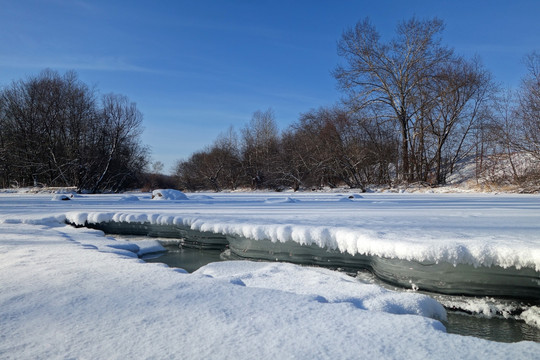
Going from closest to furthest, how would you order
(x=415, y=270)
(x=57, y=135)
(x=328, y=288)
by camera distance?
1. (x=328, y=288)
2. (x=415, y=270)
3. (x=57, y=135)

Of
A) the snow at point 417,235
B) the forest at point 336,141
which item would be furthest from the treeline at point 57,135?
the snow at point 417,235

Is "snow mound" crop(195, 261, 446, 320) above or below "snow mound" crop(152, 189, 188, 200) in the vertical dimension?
below

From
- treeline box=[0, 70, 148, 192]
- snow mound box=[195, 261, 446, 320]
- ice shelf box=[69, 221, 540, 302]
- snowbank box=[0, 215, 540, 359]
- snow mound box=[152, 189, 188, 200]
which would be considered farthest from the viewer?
treeline box=[0, 70, 148, 192]

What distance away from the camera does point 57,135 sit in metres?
21.1

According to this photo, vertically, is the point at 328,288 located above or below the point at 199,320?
below

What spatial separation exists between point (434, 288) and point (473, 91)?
1540 cm

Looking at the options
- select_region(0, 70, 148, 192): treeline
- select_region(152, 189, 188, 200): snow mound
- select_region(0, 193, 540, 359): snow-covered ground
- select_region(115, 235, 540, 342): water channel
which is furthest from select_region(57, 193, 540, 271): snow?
select_region(0, 70, 148, 192): treeline

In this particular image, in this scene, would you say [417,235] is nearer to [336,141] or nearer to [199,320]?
[199,320]

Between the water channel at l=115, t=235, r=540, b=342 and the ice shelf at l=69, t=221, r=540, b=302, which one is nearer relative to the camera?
the water channel at l=115, t=235, r=540, b=342

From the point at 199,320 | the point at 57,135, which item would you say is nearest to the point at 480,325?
the point at 199,320

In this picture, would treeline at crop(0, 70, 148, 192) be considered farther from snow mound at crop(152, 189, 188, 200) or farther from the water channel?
the water channel

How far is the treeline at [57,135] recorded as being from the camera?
20344 mm

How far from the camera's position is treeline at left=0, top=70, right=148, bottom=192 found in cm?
2034

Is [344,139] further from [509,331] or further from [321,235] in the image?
[509,331]
